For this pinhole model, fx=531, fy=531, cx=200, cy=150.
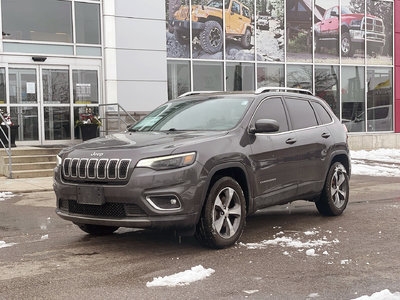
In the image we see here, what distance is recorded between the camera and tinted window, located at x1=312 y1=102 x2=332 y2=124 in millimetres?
7802

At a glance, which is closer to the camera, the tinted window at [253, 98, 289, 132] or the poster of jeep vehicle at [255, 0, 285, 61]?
the tinted window at [253, 98, 289, 132]

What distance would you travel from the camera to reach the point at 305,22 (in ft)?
67.7

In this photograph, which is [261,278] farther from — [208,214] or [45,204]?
[45,204]

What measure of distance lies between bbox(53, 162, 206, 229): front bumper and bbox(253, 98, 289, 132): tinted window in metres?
1.50

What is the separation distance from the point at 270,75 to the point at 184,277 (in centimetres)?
1618

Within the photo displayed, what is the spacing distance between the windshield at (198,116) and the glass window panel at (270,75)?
1315 cm

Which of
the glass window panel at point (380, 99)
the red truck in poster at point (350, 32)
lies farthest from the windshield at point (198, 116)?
the glass window panel at point (380, 99)

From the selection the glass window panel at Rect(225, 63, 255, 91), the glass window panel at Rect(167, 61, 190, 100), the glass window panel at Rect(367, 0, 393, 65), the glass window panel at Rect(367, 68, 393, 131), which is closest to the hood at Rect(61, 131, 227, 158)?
the glass window panel at Rect(167, 61, 190, 100)

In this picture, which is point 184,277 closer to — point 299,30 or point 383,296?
point 383,296

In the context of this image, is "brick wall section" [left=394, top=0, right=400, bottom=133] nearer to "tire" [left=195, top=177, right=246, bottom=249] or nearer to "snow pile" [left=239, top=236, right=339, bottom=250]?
"snow pile" [left=239, top=236, right=339, bottom=250]

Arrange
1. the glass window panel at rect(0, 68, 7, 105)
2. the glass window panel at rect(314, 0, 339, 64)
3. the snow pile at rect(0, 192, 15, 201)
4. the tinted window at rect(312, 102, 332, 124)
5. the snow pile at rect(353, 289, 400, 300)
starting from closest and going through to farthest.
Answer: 1. the snow pile at rect(353, 289, 400, 300)
2. the tinted window at rect(312, 102, 332, 124)
3. the snow pile at rect(0, 192, 15, 201)
4. the glass window panel at rect(0, 68, 7, 105)
5. the glass window panel at rect(314, 0, 339, 64)

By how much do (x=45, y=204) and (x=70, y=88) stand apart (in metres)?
7.74

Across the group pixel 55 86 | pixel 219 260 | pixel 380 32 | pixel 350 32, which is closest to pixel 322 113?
pixel 219 260

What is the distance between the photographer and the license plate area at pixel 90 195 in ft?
17.6
